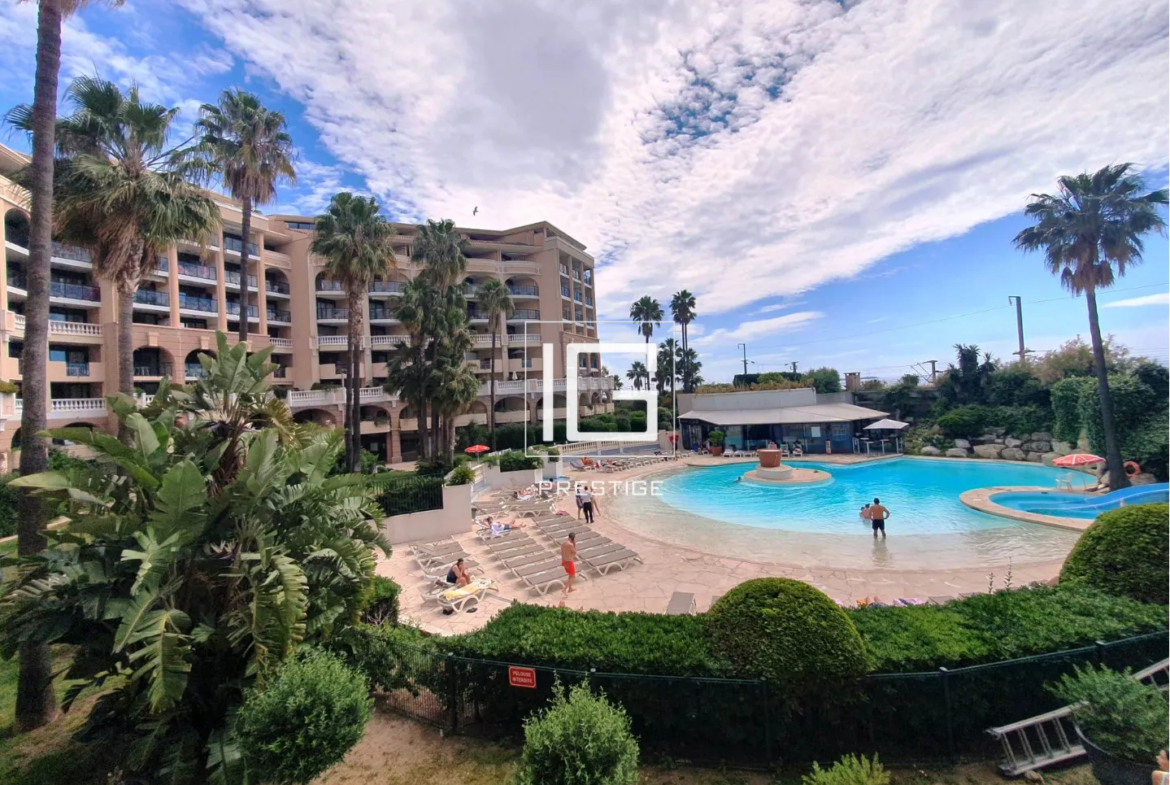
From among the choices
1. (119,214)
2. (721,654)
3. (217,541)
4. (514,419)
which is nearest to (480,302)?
(514,419)

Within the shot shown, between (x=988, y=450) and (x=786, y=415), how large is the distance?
12434 mm

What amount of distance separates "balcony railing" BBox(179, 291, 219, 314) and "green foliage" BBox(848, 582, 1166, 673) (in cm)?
4363

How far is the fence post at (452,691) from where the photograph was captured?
249 inches

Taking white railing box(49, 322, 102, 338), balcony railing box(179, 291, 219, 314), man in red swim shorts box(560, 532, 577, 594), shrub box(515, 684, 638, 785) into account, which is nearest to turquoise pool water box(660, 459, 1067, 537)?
man in red swim shorts box(560, 532, 577, 594)

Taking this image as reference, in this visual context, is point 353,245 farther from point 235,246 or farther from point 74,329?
point 235,246

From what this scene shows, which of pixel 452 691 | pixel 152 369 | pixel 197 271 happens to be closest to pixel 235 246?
pixel 197 271

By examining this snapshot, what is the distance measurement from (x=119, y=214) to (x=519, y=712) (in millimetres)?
13286

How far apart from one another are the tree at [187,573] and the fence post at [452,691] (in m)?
1.76

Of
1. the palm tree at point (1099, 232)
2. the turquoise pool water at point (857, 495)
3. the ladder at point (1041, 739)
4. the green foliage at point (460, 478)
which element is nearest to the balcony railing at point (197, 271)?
the green foliage at point (460, 478)

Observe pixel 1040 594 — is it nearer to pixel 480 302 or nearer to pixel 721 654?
pixel 721 654

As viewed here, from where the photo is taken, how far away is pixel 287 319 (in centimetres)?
3872

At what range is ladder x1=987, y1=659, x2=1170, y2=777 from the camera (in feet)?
16.7

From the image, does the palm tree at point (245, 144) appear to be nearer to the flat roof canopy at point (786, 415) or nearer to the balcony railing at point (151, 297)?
the balcony railing at point (151, 297)

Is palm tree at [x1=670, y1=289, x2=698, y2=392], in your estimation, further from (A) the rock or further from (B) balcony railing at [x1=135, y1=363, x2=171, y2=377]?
(B) balcony railing at [x1=135, y1=363, x2=171, y2=377]
